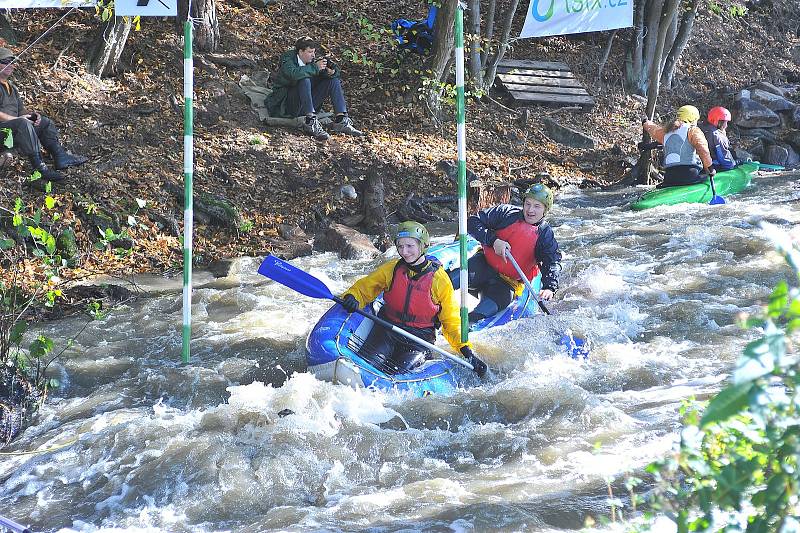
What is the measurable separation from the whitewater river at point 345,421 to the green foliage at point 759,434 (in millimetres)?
424

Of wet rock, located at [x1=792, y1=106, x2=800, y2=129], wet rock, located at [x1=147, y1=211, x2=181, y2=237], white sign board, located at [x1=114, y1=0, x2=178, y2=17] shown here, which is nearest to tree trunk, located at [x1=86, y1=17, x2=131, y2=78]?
wet rock, located at [x1=147, y1=211, x2=181, y2=237]

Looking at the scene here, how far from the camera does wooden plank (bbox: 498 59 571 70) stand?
41.8 feet

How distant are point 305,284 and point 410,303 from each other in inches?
28.8

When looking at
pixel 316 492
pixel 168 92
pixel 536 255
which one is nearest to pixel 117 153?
pixel 168 92

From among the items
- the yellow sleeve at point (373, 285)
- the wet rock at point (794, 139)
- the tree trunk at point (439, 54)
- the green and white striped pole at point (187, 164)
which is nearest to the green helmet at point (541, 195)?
the yellow sleeve at point (373, 285)

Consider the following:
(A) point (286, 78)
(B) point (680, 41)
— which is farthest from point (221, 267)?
(B) point (680, 41)

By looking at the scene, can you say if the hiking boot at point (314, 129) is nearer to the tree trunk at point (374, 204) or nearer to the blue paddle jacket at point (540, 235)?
the tree trunk at point (374, 204)

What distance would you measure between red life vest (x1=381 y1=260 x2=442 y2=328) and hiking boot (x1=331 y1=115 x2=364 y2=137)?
15.9 ft

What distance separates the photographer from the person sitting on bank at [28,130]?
7.73 m

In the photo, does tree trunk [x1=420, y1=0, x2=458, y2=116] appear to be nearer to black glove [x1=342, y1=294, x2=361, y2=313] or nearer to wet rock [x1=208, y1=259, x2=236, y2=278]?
wet rock [x1=208, y1=259, x2=236, y2=278]

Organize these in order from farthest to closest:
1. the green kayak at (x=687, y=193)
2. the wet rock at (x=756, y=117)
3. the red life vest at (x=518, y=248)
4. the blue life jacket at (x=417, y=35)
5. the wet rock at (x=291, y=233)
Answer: the wet rock at (x=756, y=117), the blue life jacket at (x=417, y=35), the green kayak at (x=687, y=193), the wet rock at (x=291, y=233), the red life vest at (x=518, y=248)

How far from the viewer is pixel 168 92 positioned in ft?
32.2

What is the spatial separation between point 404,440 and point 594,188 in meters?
7.17

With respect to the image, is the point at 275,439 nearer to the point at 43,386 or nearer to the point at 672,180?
the point at 43,386
